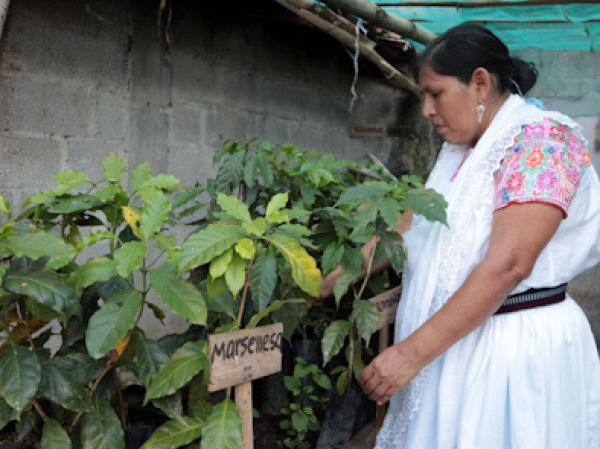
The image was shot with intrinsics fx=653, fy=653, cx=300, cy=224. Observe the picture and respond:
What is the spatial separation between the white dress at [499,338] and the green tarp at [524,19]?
61.3 inches

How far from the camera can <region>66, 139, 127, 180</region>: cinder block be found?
275cm

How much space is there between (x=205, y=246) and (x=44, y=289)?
0.31m

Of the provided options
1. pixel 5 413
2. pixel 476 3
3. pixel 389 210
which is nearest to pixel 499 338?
pixel 389 210

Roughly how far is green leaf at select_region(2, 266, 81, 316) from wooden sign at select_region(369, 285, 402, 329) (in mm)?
854

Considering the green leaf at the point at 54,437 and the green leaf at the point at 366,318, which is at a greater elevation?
the green leaf at the point at 366,318

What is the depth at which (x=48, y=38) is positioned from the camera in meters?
2.62

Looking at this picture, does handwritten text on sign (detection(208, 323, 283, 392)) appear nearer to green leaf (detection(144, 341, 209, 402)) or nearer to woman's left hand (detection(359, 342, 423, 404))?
green leaf (detection(144, 341, 209, 402))

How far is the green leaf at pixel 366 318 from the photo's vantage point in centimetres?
169

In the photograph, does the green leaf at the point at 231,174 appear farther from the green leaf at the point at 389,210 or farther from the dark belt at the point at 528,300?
the dark belt at the point at 528,300

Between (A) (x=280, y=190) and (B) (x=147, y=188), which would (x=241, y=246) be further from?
(A) (x=280, y=190)

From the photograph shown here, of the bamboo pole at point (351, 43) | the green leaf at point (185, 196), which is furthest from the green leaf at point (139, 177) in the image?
the bamboo pole at point (351, 43)

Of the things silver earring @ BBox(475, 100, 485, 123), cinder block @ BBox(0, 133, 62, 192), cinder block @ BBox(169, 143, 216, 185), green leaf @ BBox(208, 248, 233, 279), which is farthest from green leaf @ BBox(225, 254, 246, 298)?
cinder block @ BBox(169, 143, 216, 185)

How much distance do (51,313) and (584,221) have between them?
51.0 inches

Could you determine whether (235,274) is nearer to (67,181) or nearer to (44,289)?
(44,289)
